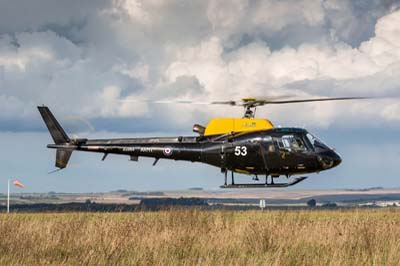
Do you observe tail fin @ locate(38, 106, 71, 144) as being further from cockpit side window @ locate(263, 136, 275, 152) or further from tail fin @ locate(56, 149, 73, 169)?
cockpit side window @ locate(263, 136, 275, 152)

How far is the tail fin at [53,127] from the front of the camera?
3597 cm

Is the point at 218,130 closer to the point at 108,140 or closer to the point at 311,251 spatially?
the point at 108,140

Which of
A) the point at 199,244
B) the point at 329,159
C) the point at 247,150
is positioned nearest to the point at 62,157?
the point at 247,150

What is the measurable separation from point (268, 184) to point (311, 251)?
43.2 ft

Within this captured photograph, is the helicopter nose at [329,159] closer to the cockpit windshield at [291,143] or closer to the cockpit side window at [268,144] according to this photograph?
the cockpit windshield at [291,143]

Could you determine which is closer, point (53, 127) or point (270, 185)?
point (270, 185)

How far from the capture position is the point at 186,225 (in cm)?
2375

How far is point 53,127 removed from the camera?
3653cm

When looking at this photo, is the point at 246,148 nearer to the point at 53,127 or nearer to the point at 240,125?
the point at 240,125

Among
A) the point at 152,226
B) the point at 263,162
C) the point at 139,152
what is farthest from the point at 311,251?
the point at 139,152

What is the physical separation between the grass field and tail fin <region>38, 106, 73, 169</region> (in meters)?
12.4

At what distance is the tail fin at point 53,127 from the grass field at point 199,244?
43.0 feet

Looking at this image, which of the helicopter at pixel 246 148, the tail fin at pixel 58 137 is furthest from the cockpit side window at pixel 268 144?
the tail fin at pixel 58 137

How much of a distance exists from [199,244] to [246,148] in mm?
13140
